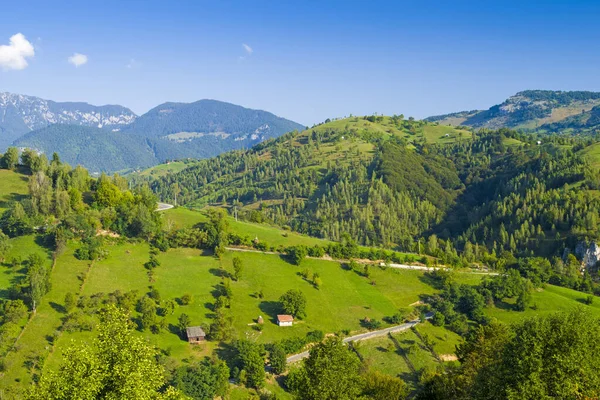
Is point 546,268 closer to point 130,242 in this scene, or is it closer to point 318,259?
point 318,259

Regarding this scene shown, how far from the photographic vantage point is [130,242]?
113500 mm

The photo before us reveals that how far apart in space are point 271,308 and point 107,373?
77011 millimetres

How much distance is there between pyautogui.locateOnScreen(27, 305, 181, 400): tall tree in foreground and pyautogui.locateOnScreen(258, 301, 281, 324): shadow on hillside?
72435mm

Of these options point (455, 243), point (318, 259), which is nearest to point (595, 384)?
point (318, 259)

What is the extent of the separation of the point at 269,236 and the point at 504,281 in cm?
6323

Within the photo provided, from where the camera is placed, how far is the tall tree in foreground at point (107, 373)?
77.2 feet

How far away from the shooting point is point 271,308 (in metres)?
99.6

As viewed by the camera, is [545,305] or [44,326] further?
[545,305]

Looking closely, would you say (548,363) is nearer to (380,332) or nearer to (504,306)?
(380,332)

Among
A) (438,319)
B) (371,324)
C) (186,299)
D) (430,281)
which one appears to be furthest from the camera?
(430,281)

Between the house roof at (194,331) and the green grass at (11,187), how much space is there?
207 ft

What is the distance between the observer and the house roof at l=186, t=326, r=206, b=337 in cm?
8481

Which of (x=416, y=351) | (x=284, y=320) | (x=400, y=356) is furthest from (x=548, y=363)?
(x=284, y=320)

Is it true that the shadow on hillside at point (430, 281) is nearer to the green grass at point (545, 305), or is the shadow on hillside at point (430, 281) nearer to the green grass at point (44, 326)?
the green grass at point (545, 305)
